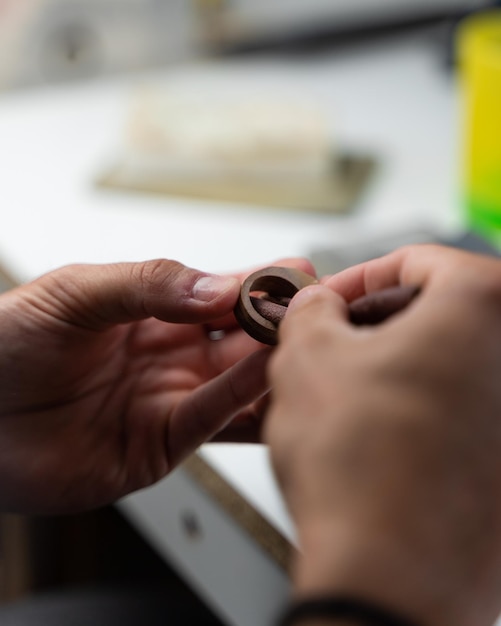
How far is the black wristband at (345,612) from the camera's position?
0.25 m

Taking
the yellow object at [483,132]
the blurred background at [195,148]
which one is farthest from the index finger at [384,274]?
the yellow object at [483,132]

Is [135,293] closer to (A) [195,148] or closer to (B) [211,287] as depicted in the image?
(B) [211,287]

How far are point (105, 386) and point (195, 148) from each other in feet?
1.63

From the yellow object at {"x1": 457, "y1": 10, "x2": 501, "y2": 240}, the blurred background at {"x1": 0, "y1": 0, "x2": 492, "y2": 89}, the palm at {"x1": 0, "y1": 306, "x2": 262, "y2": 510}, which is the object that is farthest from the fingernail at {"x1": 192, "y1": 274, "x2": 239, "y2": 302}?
the blurred background at {"x1": 0, "y1": 0, "x2": 492, "y2": 89}

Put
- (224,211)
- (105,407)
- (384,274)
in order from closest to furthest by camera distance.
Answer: (384,274) → (105,407) → (224,211)

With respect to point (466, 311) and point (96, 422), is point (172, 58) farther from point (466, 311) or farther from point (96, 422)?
point (466, 311)

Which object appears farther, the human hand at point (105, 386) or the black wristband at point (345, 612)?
the human hand at point (105, 386)

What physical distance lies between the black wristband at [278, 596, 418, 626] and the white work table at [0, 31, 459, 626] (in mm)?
231

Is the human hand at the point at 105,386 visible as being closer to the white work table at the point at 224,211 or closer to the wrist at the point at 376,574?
the white work table at the point at 224,211

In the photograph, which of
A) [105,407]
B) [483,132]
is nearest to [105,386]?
[105,407]

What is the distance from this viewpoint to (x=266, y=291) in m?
0.47

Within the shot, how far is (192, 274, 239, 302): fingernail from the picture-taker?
1.49 feet

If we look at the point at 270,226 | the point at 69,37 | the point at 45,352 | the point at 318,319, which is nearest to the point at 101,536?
the point at 270,226

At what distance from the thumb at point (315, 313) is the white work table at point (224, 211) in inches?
7.1
